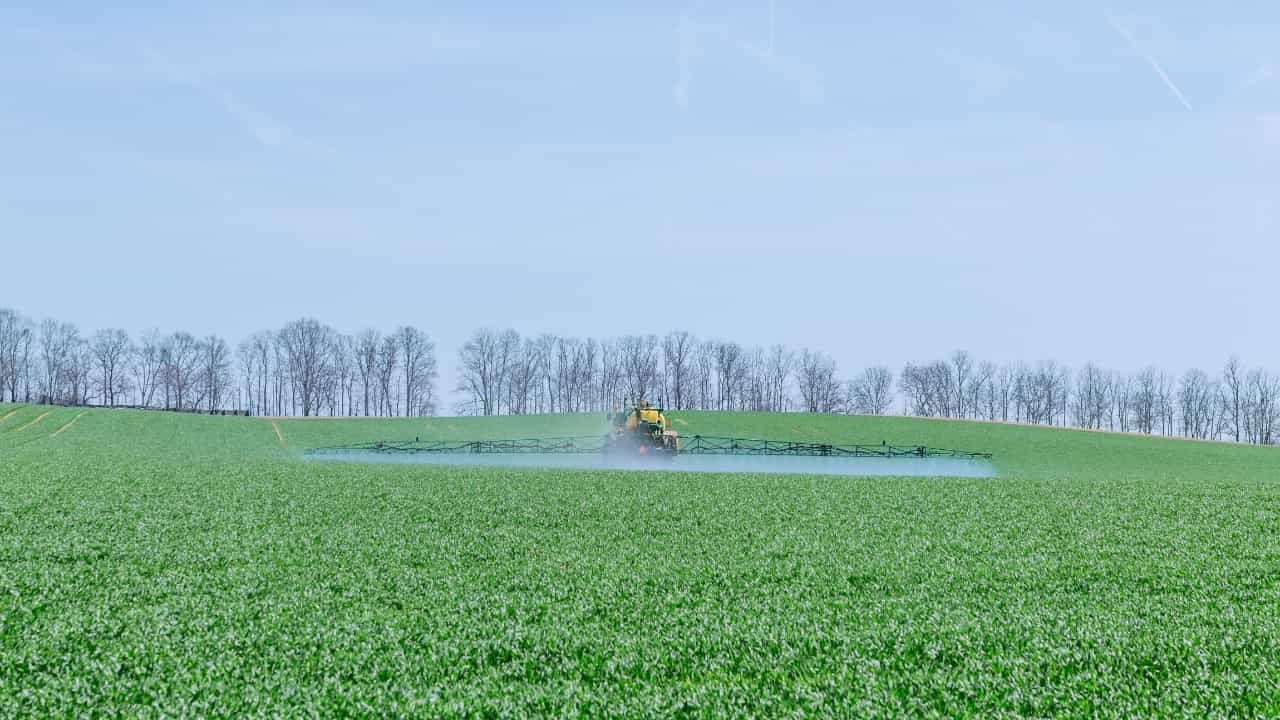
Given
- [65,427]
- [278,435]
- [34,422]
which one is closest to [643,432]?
[278,435]

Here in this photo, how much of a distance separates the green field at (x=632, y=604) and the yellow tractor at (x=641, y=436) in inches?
615

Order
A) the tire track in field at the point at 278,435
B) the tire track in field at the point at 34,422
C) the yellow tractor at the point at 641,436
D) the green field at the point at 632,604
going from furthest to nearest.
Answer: the tire track in field at the point at 278,435 < the tire track in field at the point at 34,422 < the yellow tractor at the point at 641,436 < the green field at the point at 632,604

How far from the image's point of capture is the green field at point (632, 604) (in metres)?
4.78

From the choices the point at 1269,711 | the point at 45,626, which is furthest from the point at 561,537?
the point at 1269,711

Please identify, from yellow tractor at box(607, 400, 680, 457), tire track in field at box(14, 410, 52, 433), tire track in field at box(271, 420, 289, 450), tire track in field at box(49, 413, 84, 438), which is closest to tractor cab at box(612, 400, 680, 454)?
yellow tractor at box(607, 400, 680, 457)

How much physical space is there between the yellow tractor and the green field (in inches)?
615

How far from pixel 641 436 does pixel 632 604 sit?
23.3 metres

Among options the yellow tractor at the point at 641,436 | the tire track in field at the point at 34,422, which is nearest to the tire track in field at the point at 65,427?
the tire track in field at the point at 34,422

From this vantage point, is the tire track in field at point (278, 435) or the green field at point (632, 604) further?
the tire track in field at point (278, 435)

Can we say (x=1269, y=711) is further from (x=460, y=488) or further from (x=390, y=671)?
(x=460, y=488)

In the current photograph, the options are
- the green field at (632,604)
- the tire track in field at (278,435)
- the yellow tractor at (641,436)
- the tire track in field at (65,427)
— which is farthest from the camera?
the tire track in field at (278,435)

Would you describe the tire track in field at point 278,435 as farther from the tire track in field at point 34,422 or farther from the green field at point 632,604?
the green field at point 632,604

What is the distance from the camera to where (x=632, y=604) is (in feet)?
→ 21.7

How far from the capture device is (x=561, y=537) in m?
9.84
